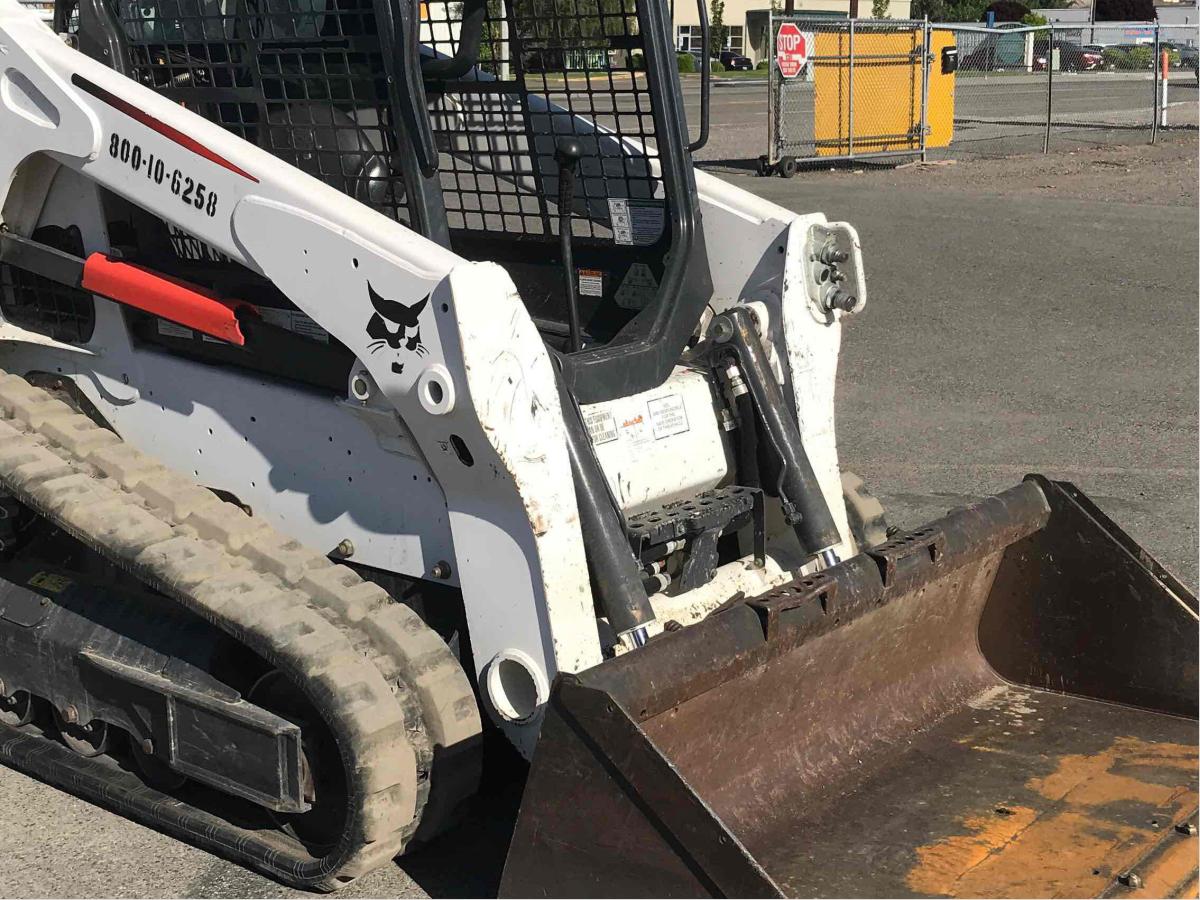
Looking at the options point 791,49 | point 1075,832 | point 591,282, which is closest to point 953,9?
point 791,49

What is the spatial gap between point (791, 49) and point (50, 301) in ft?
47.6

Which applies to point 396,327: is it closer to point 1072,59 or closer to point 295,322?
point 295,322

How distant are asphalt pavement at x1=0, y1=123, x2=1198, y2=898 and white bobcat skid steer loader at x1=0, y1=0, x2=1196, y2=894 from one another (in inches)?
6.4

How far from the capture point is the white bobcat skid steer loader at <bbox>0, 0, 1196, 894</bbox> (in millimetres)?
3561

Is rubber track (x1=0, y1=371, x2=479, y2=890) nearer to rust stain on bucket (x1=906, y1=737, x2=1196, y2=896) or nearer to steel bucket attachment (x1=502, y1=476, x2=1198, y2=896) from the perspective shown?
steel bucket attachment (x1=502, y1=476, x2=1198, y2=896)

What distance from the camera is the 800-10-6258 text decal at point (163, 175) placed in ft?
13.0

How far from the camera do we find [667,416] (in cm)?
430

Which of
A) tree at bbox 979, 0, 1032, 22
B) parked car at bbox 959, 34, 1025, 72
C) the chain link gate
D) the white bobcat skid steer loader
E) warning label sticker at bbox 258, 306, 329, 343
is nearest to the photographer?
the white bobcat skid steer loader

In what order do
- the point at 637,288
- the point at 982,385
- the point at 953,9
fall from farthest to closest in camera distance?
1. the point at 953,9
2. the point at 982,385
3. the point at 637,288

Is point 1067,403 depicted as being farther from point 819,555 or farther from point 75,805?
point 75,805

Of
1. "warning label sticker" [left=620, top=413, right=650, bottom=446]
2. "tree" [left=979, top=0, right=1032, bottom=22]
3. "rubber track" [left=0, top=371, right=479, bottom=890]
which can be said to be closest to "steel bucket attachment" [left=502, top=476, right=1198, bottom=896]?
"rubber track" [left=0, top=371, right=479, bottom=890]

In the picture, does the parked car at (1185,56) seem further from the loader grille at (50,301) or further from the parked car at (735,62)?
the loader grille at (50,301)

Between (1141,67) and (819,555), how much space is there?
3927 cm

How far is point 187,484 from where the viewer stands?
4.26 m
